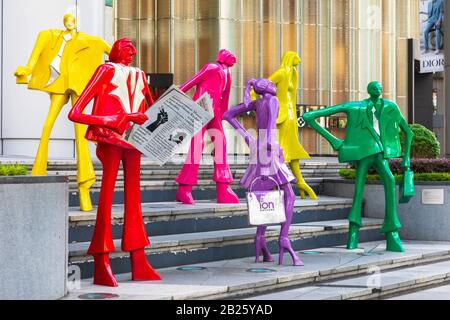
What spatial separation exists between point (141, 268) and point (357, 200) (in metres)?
4.05

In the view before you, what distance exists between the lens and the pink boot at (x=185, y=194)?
12.1 metres

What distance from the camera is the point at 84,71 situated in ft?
35.2

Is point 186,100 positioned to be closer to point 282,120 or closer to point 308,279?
point 308,279

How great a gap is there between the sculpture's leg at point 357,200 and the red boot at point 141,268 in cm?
388

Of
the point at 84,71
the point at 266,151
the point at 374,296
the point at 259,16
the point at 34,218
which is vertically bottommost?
the point at 374,296

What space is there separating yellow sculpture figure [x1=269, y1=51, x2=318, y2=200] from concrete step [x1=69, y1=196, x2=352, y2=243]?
0.89 metres

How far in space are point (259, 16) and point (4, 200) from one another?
25606 mm

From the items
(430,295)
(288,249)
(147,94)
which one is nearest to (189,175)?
(288,249)

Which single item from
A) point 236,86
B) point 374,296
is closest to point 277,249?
point 374,296

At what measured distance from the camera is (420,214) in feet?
45.6

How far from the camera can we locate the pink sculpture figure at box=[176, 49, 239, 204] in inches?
478

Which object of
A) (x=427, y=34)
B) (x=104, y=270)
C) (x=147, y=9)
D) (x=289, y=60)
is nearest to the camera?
(x=104, y=270)

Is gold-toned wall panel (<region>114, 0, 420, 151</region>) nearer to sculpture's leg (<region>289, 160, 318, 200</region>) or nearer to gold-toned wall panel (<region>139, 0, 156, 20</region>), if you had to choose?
gold-toned wall panel (<region>139, 0, 156, 20</region>)

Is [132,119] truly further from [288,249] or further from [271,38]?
[271,38]
